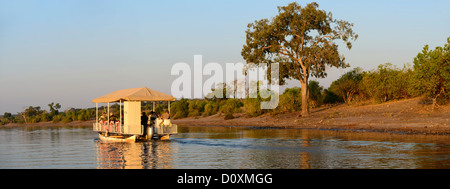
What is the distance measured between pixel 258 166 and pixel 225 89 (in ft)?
263

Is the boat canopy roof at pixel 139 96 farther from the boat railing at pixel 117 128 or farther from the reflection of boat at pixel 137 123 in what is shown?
the boat railing at pixel 117 128

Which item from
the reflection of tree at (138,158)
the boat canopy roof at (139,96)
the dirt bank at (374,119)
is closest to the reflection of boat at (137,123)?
the boat canopy roof at (139,96)

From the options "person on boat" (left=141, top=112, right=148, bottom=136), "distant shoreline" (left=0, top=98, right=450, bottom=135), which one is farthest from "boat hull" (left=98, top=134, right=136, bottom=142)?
"distant shoreline" (left=0, top=98, right=450, bottom=135)

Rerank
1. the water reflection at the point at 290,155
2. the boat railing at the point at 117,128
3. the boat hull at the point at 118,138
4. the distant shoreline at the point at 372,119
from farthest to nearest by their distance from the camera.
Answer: the distant shoreline at the point at 372,119, the boat hull at the point at 118,138, the boat railing at the point at 117,128, the water reflection at the point at 290,155

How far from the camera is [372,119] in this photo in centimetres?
4147

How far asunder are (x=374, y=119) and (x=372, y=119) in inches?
9.5

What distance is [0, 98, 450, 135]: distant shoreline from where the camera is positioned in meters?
35.1

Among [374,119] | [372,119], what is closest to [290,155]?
[374,119]

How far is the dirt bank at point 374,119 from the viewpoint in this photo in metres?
35.1

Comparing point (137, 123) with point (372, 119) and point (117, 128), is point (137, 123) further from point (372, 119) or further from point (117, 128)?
point (372, 119)

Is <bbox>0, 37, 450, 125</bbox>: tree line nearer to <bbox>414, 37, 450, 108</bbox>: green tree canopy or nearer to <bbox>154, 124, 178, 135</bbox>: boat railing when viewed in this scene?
<bbox>414, 37, 450, 108</bbox>: green tree canopy

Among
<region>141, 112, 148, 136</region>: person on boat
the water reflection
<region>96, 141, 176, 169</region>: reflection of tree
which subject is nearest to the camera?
the water reflection

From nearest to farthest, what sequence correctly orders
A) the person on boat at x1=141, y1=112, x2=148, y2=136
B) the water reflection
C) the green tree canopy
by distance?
the water reflection < the person on boat at x1=141, y1=112, x2=148, y2=136 < the green tree canopy
